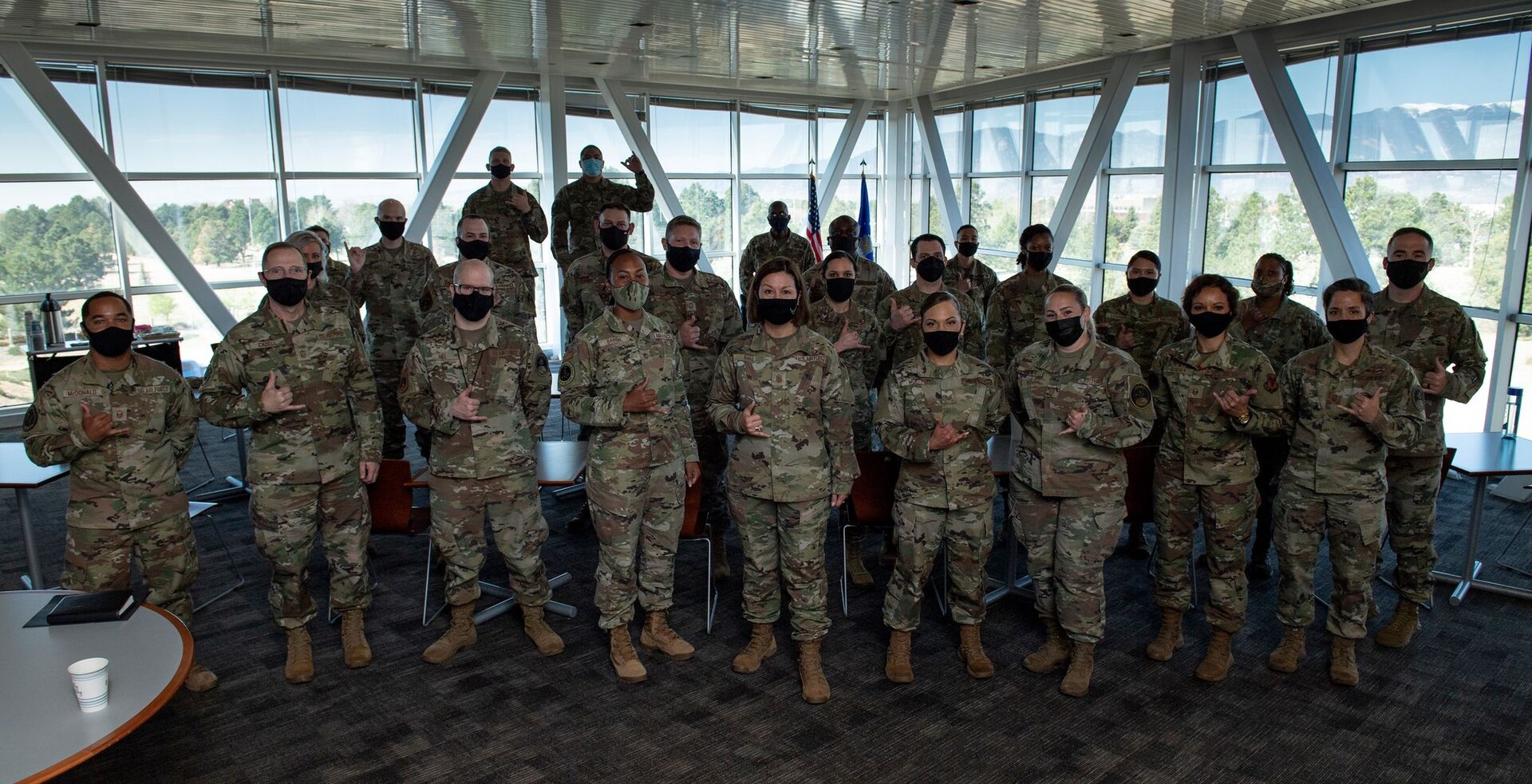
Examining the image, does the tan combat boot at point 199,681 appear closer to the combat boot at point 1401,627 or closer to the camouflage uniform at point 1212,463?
the camouflage uniform at point 1212,463

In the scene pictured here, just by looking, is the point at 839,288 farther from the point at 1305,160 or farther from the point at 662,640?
the point at 1305,160

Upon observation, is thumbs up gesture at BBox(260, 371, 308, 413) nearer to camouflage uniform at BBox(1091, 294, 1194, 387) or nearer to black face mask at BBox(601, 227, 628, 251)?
black face mask at BBox(601, 227, 628, 251)

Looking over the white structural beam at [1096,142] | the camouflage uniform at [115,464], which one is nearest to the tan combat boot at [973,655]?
the camouflage uniform at [115,464]

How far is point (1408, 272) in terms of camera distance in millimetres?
5129

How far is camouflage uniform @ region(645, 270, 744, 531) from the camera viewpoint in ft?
19.3

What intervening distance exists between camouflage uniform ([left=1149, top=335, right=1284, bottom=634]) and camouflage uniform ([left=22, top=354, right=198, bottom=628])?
426cm

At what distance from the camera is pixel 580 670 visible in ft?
15.1

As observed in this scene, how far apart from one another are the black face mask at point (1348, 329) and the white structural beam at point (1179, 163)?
637cm

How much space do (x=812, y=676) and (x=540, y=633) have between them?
1.36 meters

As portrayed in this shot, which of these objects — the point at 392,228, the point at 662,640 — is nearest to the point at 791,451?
the point at 662,640

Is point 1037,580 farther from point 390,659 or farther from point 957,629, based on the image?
point 390,659

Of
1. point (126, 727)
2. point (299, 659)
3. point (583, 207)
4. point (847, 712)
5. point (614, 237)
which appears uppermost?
point (583, 207)

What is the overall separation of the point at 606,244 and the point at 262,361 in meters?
2.23

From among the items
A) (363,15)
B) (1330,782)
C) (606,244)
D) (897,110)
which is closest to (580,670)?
(606,244)
